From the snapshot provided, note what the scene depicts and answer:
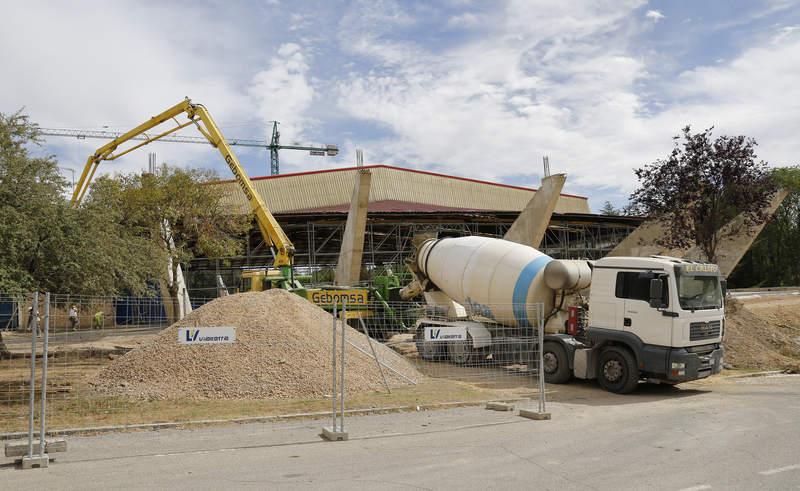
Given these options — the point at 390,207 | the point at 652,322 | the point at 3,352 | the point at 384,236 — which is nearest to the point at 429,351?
the point at 652,322

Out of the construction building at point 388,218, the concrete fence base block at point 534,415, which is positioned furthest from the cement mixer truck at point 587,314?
the construction building at point 388,218

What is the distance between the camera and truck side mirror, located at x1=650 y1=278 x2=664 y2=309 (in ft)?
40.6

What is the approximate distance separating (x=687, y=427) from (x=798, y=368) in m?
9.42

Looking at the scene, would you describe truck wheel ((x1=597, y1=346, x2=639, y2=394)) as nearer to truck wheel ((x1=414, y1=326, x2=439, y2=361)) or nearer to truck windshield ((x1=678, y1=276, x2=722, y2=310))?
truck windshield ((x1=678, y1=276, x2=722, y2=310))

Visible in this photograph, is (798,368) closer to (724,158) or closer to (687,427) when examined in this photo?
(724,158)

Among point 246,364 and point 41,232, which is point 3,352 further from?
point 246,364

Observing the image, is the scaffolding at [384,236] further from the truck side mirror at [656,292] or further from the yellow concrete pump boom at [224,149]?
the truck side mirror at [656,292]

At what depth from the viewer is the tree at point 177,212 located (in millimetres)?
25844

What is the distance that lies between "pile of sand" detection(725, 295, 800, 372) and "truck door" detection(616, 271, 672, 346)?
264 inches

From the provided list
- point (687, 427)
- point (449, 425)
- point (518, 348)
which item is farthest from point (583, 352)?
point (449, 425)

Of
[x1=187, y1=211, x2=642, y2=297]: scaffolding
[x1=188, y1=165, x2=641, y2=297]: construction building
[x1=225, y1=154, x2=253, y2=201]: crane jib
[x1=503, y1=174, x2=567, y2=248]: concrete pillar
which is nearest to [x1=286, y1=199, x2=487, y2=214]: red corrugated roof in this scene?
[x1=188, y1=165, x2=641, y2=297]: construction building

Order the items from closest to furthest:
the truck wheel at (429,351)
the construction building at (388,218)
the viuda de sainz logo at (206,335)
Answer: the viuda de sainz logo at (206,335), the truck wheel at (429,351), the construction building at (388,218)

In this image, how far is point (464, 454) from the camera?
7.74m

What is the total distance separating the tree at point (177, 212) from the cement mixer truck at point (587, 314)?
42.1ft
